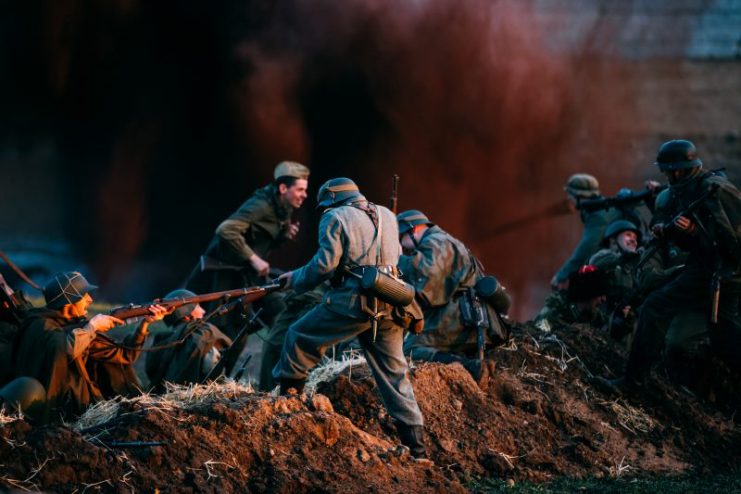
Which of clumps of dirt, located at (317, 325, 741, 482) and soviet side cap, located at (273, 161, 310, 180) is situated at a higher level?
soviet side cap, located at (273, 161, 310, 180)

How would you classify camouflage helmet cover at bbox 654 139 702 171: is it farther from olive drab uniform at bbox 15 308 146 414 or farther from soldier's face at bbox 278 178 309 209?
olive drab uniform at bbox 15 308 146 414

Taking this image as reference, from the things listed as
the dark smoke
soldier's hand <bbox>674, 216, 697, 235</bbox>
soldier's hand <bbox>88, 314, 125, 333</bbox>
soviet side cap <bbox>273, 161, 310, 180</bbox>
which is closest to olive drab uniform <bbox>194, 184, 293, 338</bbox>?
soviet side cap <bbox>273, 161, 310, 180</bbox>

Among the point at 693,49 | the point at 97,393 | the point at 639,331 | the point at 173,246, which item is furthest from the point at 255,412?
the point at 693,49

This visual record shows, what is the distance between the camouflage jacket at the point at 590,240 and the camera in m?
12.8

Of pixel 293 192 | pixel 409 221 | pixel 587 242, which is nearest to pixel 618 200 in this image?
pixel 587 242

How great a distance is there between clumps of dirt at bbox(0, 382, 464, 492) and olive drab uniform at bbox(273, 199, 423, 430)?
30 cm

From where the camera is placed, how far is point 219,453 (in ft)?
22.9

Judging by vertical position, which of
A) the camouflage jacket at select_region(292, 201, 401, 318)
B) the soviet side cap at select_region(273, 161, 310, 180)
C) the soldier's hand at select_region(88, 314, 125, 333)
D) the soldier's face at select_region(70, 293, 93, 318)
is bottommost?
the soldier's hand at select_region(88, 314, 125, 333)

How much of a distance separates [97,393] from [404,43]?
979 centimetres

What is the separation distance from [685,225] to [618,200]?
3.15 m

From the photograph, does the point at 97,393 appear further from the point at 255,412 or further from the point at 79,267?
the point at 79,267

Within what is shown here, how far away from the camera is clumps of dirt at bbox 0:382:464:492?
20.7 ft

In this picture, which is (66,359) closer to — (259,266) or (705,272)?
(259,266)

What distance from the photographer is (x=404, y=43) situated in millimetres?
17062
